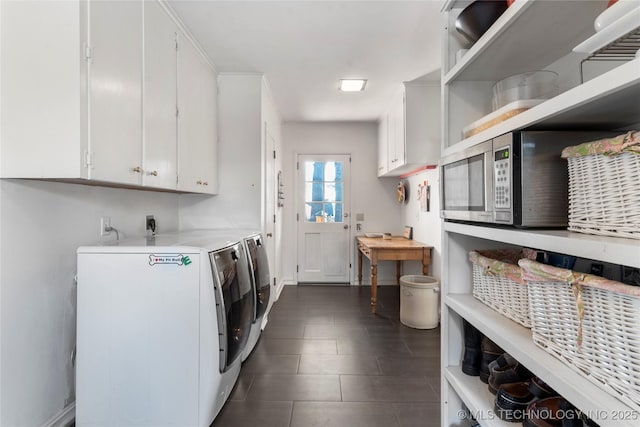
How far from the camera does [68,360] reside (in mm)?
1687

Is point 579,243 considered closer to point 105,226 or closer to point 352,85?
point 105,226

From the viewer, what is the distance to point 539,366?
0.80 meters

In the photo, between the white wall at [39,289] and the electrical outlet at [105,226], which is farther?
the electrical outlet at [105,226]

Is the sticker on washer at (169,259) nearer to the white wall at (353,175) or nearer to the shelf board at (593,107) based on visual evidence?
the shelf board at (593,107)

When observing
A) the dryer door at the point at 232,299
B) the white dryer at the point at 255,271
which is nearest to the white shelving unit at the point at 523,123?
the dryer door at the point at 232,299

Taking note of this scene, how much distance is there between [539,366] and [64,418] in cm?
218

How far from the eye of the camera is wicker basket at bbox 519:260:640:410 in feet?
2.07

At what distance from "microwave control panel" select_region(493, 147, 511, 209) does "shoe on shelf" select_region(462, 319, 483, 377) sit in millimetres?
595

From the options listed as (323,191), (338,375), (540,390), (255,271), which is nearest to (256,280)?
(255,271)

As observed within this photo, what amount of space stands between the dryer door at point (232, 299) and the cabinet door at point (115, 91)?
637mm

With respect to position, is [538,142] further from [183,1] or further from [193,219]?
[193,219]

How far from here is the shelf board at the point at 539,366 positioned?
25.0 inches

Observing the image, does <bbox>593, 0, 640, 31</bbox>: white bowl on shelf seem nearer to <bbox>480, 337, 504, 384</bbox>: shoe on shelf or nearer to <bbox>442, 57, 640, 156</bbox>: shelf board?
<bbox>442, 57, 640, 156</bbox>: shelf board

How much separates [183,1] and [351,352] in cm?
279
